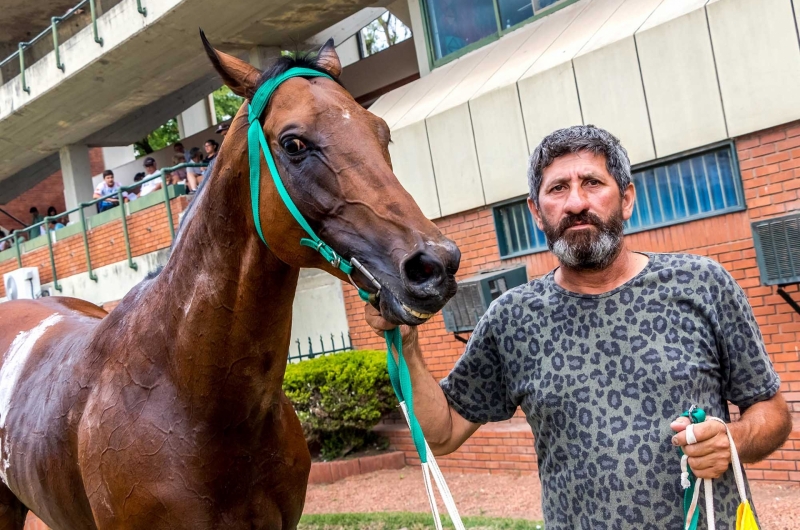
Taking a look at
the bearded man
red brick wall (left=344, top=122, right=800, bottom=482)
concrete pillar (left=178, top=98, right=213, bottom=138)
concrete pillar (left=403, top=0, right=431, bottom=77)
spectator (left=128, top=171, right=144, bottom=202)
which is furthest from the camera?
concrete pillar (left=178, top=98, right=213, bottom=138)

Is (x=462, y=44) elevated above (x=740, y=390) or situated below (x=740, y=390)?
above

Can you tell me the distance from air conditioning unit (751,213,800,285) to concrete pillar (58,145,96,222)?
53.6ft

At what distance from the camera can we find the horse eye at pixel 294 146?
7.54 ft

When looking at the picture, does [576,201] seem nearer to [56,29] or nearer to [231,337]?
[231,337]

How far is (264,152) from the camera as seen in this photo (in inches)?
95.7

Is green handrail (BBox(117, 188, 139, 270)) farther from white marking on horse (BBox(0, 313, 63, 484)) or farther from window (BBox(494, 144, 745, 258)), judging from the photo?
white marking on horse (BBox(0, 313, 63, 484))

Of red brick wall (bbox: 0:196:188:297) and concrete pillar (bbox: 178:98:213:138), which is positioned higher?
concrete pillar (bbox: 178:98:213:138)

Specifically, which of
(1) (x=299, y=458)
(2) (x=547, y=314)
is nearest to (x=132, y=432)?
(1) (x=299, y=458)

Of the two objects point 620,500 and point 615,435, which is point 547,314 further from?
point 620,500

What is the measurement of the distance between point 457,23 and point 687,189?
4.45 meters

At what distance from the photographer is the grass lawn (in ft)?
19.2

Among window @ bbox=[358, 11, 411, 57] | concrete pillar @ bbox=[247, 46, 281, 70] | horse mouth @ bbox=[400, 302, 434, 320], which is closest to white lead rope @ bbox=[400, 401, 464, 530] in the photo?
horse mouth @ bbox=[400, 302, 434, 320]

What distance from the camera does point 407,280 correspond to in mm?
1925

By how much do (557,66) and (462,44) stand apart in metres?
2.66
